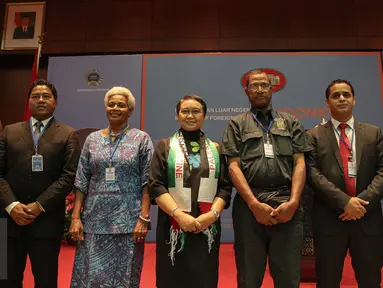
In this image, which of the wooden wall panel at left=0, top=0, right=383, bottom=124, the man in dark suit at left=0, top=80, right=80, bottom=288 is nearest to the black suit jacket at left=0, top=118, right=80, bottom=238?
the man in dark suit at left=0, top=80, right=80, bottom=288

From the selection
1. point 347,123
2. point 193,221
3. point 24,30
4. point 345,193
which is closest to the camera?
point 193,221

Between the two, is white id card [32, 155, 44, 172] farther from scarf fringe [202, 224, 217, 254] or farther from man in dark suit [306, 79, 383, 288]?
man in dark suit [306, 79, 383, 288]

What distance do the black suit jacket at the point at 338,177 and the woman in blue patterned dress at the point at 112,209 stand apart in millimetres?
1066

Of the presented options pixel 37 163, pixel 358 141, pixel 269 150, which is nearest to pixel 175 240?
pixel 269 150

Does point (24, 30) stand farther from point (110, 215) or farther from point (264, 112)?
point (264, 112)

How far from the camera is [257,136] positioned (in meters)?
1.91

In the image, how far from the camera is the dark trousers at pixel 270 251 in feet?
5.72

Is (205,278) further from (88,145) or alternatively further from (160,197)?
(88,145)

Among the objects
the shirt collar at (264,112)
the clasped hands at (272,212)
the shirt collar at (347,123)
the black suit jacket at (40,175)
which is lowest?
the clasped hands at (272,212)

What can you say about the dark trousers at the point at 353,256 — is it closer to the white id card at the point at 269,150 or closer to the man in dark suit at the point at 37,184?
the white id card at the point at 269,150

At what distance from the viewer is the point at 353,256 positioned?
6.26 feet

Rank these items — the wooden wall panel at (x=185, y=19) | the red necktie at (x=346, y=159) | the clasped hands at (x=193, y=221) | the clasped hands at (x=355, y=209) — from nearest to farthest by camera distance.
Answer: the clasped hands at (x=193, y=221) < the clasped hands at (x=355, y=209) < the red necktie at (x=346, y=159) < the wooden wall panel at (x=185, y=19)

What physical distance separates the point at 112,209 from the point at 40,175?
55cm

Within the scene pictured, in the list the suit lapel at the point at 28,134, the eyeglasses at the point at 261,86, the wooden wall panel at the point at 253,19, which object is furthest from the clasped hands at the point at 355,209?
the wooden wall panel at the point at 253,19
